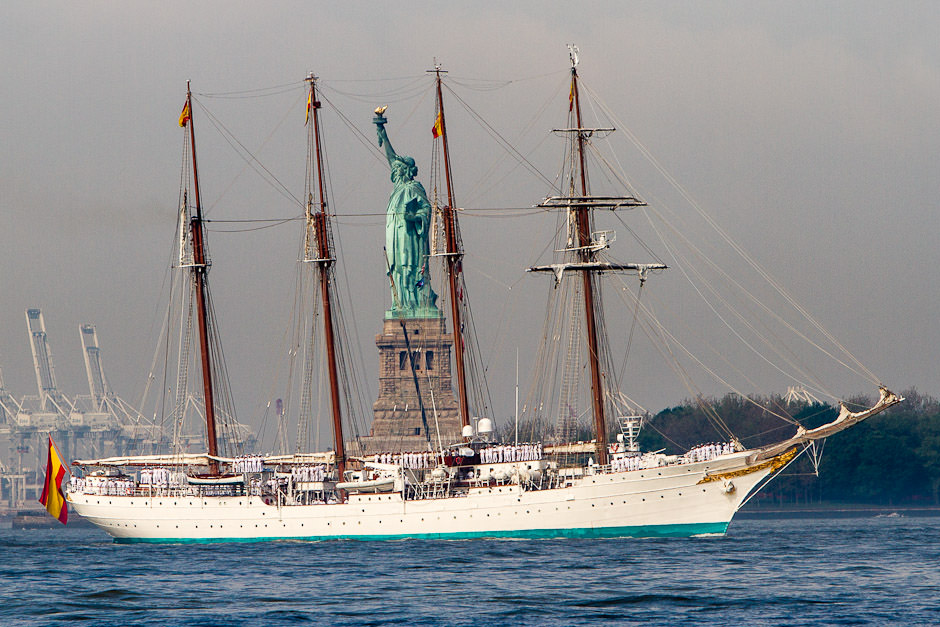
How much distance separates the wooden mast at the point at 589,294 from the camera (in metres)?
104

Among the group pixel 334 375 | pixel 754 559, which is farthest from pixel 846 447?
pixel 754 559

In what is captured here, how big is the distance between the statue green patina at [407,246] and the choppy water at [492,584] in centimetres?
9477

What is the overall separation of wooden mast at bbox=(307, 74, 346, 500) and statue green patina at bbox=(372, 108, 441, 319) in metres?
79.3

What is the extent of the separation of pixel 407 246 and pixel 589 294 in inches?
3587

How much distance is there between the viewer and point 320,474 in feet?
365

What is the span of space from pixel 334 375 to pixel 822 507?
94.6m

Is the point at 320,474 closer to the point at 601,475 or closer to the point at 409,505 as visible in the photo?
the point at 409,505

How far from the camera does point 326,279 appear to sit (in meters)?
116

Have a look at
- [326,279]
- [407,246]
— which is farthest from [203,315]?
[407,246]

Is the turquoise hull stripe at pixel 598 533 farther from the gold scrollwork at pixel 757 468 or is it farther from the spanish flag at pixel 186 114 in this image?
the spanish flag at pixel 186 114

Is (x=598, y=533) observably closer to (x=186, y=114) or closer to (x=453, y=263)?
(x=453, y=263)

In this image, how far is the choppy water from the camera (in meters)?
63.2

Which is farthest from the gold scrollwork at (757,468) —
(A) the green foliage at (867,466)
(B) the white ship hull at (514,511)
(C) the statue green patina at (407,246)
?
(C) the statue green patina at (407,246)

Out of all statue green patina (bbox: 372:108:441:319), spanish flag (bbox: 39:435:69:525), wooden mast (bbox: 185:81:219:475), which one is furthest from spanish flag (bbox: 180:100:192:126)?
statue green patina (bbox: 372:108:441:319)
